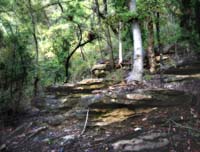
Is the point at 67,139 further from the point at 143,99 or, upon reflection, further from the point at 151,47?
the point at 151,47

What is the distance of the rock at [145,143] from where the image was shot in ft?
20.4

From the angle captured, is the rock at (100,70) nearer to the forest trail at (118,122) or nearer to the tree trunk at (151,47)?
the tree trunk at (151,47)

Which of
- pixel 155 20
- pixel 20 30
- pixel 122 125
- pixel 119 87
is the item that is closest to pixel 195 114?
pixel 122 125

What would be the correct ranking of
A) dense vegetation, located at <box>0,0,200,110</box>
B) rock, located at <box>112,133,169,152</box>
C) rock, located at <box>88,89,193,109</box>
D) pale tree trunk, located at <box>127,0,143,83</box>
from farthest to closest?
pale tree trunk, located at <box>127,0,143,83</box>, dense vegetation, located at <box>0,0,200,110</box>, rock, located at <box>88,89,193,109</box>, rock, located at <box>112,133,169,152</box>

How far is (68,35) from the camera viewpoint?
58.2 ft

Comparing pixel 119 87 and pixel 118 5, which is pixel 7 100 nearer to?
pixel 119 87

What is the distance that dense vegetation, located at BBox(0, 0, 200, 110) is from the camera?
384 inches

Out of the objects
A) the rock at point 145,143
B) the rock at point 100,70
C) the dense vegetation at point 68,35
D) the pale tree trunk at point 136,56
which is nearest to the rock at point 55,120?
the dense vegetation at point 68,35

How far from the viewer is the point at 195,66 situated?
11.9 metres

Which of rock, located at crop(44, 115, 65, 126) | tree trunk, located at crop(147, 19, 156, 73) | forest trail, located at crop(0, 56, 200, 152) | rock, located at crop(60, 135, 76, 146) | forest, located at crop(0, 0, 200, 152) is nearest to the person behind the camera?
forest trail, located at crop(0, 56, 200, 152)

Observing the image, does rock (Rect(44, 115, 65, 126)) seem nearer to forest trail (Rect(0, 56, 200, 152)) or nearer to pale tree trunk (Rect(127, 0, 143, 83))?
forest trail (Rect(0, 56, 200, 152))

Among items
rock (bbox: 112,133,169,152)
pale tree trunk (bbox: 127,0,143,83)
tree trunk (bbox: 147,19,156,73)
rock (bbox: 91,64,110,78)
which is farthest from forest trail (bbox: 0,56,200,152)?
rock (bbox: 91,64,110,78)

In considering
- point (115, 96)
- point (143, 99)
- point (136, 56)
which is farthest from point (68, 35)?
point (143, 99)

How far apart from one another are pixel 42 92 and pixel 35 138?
3.85 meters
